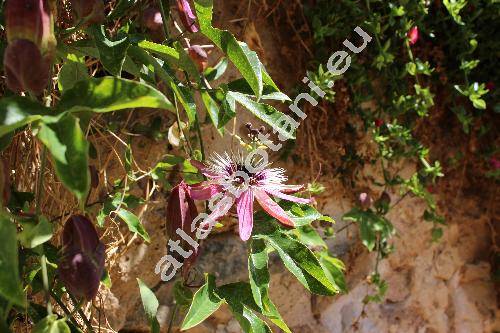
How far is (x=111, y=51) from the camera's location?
625mm

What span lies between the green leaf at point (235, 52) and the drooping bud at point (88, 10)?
10cm

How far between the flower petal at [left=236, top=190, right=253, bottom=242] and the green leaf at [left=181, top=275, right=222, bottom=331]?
0.28 ft

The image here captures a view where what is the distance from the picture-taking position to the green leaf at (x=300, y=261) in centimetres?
66

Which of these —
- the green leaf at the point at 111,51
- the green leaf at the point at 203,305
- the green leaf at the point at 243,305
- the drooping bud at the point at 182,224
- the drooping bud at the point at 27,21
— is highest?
the drooping bud at the point at 27,21

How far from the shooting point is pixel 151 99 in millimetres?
470

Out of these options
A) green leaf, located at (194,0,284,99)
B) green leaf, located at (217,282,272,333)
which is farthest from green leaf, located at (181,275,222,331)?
green leaf, located at (194,0,284,99)

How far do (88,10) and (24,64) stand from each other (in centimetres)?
16

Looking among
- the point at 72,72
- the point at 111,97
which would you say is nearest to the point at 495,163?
the point at 72,72

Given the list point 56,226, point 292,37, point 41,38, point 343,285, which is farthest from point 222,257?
point 41,38

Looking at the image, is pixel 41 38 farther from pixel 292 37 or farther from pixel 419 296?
pixel 419 296

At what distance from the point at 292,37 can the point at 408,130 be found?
1.04 feet

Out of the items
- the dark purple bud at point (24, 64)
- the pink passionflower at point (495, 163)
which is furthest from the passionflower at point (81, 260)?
the pink passionflower at point (495, 163)

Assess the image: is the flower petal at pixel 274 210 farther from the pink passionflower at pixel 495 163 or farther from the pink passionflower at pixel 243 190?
the pink passionflower at pixel 495 163

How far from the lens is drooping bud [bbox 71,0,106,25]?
0.64 m
